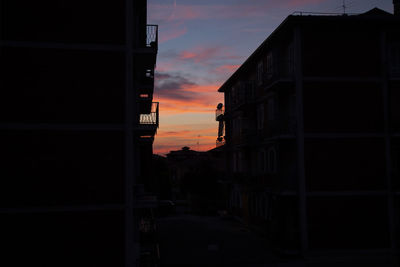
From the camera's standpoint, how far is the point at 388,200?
21.2 metres

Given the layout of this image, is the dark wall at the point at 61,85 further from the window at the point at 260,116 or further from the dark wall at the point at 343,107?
the window at the point at 260,116

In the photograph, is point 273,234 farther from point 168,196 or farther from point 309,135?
point 168,196

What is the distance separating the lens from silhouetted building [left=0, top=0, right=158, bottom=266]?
49.1 feet

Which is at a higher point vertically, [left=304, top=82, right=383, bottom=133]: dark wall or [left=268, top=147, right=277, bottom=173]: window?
[left=304, top=82, right=383, bottom=133]: dark wall

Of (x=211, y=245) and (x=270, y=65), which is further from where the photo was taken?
(x=270, y=65)

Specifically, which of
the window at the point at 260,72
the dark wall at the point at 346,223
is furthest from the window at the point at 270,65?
the dark wall at the point at 346,223

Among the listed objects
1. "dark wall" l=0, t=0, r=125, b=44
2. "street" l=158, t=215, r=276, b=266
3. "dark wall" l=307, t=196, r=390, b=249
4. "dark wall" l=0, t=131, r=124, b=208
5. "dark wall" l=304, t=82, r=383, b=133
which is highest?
"dark wall" l=0, t=0, r=125, b=44

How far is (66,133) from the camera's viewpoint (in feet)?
50.8

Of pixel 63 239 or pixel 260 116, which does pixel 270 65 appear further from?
pixel 63 239

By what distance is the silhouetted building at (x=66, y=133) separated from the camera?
15.0m

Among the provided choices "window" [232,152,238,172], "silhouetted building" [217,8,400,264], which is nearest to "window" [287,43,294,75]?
"silhouetted building" [217,8,400,264]

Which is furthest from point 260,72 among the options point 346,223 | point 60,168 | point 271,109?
point 60,168

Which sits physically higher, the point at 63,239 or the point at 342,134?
the point at 342,134

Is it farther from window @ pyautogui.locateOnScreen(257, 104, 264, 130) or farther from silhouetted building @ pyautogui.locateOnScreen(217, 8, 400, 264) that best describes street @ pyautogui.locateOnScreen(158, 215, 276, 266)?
window @ pyautogui.locateOnScreen(257, 104, 264, 130)
